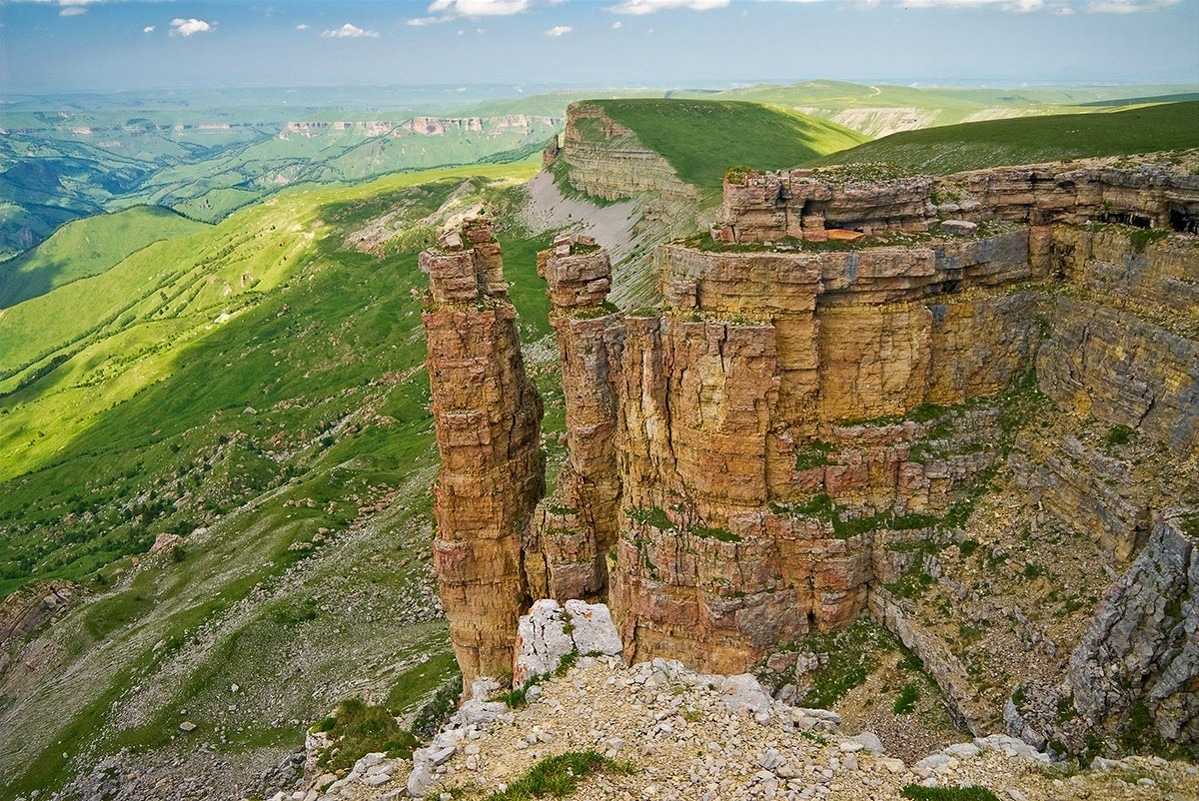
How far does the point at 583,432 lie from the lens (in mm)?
44531

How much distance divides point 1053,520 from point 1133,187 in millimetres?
17928

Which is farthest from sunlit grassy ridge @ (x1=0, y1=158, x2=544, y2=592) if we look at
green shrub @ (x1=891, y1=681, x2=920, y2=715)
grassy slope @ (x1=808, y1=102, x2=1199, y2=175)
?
green shrub @ (x1=891, y1=681, x2=920, y2=715)

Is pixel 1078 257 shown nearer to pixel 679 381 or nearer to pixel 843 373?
pixel 843 373

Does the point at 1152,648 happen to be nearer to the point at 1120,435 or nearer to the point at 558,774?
the point at 1120,435

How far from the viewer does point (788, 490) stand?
40.4 metres

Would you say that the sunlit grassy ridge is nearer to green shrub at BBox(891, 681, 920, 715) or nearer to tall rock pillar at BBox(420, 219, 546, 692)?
tall rock pillar at BBox(420, 219, 546, 692)

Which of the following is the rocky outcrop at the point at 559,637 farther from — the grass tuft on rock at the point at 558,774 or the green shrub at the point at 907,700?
the green shrub at the point at 907,700

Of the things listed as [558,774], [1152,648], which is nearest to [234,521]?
[558,774]

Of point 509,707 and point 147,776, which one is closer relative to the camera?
point 509,707

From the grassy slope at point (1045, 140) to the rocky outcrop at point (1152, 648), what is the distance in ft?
192

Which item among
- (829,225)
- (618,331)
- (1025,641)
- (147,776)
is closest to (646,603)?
(618,331)

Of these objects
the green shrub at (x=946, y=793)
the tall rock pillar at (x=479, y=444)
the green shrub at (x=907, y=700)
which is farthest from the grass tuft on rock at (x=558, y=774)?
the tall rock pillar at (x=479, y=444)

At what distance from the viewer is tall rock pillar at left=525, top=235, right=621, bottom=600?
43562 mm

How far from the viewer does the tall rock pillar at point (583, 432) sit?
43.6 metres
